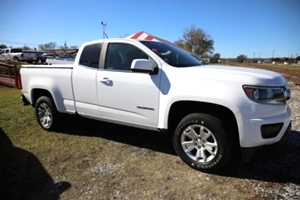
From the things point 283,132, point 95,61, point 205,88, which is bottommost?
point 283,132

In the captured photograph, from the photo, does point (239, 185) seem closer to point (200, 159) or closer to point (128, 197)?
point (200, 159)

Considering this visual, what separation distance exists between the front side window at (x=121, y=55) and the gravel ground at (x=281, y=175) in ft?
7.90

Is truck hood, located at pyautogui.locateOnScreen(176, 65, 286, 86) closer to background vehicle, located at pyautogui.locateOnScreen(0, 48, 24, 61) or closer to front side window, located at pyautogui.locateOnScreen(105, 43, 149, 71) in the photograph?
front side window, located at pyautogui.locateOnScreen(105, 43, 149, 71)

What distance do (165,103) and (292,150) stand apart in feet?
7.62

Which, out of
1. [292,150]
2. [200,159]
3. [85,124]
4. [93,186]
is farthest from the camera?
[85,124]

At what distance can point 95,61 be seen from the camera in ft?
15.5

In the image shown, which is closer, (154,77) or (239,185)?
(239,185)

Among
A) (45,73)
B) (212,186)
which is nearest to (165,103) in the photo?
(212,186)

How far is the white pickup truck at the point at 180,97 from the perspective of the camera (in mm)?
3291

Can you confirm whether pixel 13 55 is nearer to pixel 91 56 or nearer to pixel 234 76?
pixel 91 56

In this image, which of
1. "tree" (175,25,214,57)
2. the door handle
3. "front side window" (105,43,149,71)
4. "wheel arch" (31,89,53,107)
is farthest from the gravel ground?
"tree" (175,25,214,57)

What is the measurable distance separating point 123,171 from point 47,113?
257 cm

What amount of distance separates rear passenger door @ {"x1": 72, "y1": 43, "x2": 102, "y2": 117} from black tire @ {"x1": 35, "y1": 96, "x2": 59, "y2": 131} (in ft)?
2.37

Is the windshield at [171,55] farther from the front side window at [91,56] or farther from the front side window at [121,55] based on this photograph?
the front side window at [91,56]
